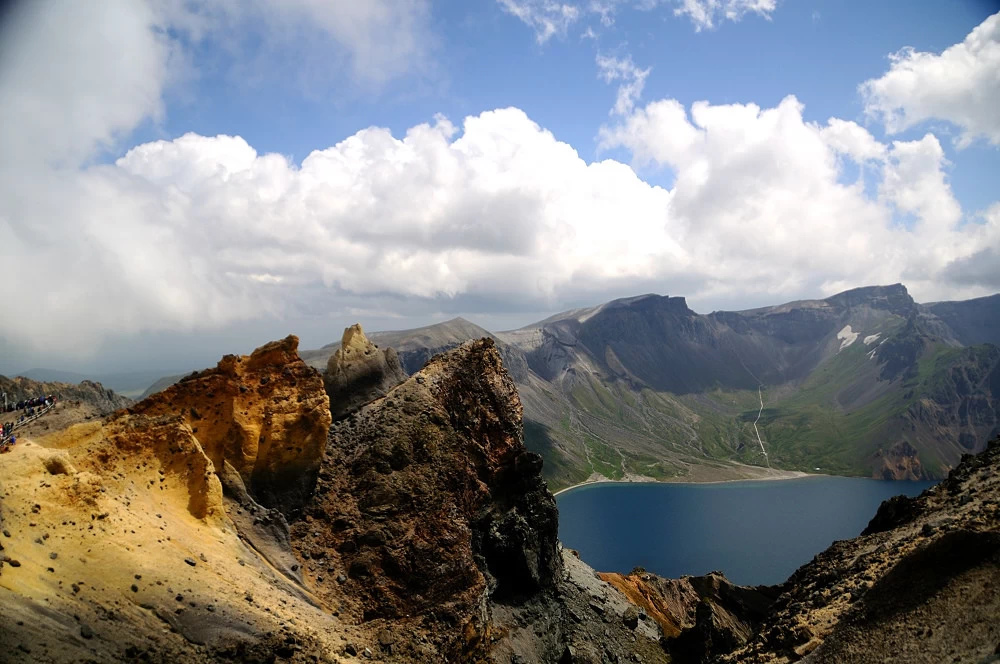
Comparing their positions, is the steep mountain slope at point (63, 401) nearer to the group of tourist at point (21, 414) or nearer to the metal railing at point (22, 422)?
the metal railing at point (22, 422)

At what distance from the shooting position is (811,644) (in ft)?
76.2

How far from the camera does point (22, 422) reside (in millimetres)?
36219

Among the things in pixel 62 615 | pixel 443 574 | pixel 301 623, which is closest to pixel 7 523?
pixel 62 615

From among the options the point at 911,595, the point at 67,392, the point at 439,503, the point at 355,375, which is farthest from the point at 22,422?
the point at 911,595

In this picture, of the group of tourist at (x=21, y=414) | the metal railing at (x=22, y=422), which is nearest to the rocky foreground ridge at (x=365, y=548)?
the metal railing at (x=22, y=422)

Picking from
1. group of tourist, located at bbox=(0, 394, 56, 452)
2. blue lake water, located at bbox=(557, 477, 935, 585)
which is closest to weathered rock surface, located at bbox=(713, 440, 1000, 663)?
group of tourist, located at bbox=(0, 394, 56, 452)

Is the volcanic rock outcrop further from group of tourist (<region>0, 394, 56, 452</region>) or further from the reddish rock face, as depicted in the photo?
group of tourist (<region>0, 394, 56, 452</region>)

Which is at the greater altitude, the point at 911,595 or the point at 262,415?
the point at 262,415

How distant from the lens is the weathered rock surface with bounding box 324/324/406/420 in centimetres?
4203

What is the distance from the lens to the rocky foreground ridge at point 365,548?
60.2ft

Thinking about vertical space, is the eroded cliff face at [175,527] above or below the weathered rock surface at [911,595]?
above

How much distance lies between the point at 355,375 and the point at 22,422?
2163 cm

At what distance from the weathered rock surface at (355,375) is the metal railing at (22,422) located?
18.1m

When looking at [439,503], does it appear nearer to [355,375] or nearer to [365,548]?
[365,548]
